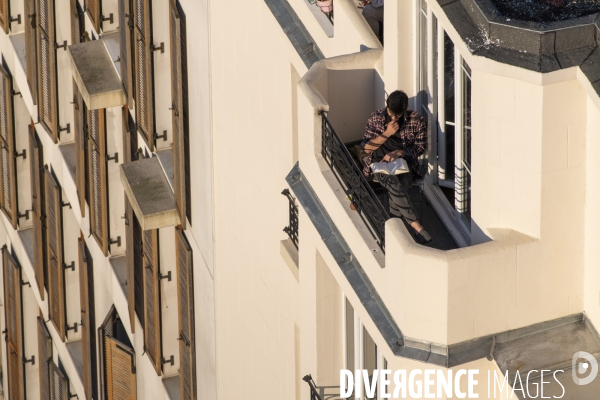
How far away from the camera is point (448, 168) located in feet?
40.5

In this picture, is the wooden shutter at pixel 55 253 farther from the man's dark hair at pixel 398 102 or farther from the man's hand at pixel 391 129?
the man's dark hair at pixel 398 102

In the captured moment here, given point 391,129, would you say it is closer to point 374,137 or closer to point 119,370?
point 374,137

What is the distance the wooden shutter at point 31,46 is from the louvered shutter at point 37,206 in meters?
1.10

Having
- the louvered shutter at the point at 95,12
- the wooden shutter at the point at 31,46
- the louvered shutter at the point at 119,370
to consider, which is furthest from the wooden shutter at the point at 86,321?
the louvered shutter at the point at 95,12

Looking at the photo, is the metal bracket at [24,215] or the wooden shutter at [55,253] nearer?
the wooden shutter at [55,253]

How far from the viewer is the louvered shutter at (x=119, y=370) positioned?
21.4 metres

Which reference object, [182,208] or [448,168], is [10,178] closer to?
[182,208]

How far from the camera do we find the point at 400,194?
1179 centimetres

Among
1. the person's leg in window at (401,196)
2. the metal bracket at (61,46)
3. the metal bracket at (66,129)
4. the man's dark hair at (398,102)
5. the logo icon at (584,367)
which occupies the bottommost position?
the logo icon at (584,367)

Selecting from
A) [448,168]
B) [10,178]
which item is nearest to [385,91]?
[448,168]

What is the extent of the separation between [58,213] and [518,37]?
49.0ft

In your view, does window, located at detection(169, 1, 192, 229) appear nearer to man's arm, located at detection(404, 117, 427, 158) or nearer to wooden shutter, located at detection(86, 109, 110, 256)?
wooden shutter, located at detection(86, 109, 110, 256)

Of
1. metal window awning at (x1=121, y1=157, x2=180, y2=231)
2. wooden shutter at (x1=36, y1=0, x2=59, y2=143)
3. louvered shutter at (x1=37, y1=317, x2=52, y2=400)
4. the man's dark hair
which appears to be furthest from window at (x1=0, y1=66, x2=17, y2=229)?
the man's dark hair

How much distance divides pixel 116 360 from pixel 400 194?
431 inches
